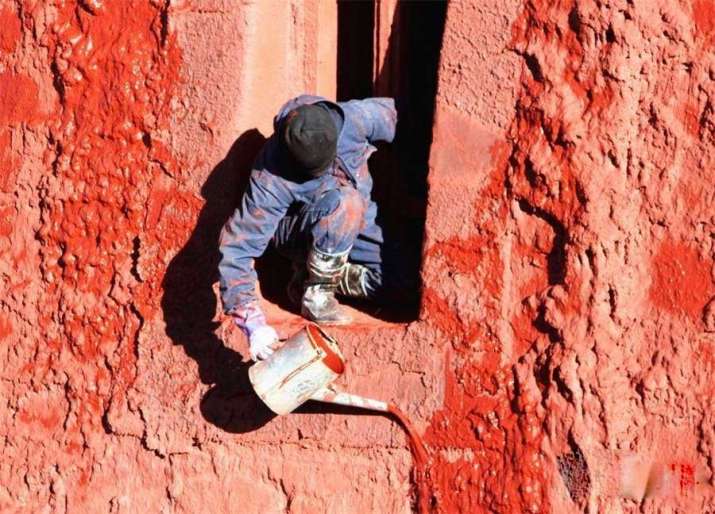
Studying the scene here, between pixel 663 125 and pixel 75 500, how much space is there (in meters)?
1.98

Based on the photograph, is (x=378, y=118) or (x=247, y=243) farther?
(x=378, y=118)

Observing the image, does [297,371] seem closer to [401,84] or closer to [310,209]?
[310,209]

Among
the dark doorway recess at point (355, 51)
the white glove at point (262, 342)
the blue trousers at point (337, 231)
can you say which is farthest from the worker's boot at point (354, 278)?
the dark doorway recess at point (355, 51)

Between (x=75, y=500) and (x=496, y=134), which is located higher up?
(x=496, y=134)

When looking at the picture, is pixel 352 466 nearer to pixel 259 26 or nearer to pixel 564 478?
pixel 564 478

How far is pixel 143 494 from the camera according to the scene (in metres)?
4.22

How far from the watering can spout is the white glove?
0.56 ft

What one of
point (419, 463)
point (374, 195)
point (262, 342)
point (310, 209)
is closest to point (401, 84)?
point (374, 195)

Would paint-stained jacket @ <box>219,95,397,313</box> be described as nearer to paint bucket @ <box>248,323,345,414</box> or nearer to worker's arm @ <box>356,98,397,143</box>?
worker's arm @ <box>356,98,397,143</box>

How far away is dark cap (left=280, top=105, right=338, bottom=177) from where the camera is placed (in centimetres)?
383

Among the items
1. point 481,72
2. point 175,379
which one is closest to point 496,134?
point 481,72

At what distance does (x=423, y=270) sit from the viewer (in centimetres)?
396

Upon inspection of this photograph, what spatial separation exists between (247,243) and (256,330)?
0.24 m

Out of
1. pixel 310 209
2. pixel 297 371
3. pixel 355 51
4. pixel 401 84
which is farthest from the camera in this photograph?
pixel 355 51
